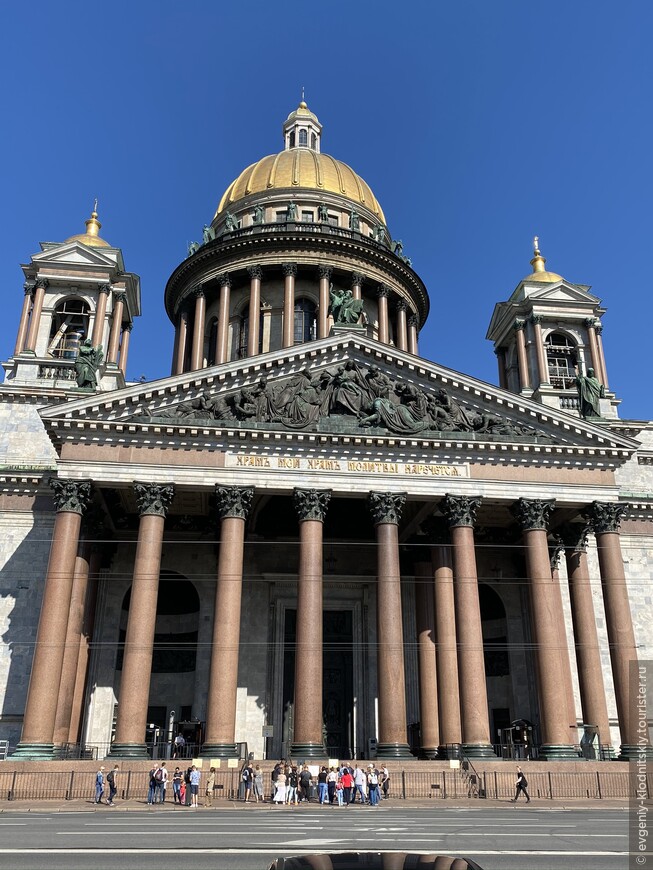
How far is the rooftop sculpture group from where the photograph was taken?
30.8 m

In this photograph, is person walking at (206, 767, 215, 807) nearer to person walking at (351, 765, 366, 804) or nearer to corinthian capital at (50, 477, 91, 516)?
person walking at (351, 765, 366, 804)

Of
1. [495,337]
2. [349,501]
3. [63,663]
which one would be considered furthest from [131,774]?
[495,337]

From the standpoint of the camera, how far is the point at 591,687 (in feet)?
103

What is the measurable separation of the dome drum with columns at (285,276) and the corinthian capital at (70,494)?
21.7m

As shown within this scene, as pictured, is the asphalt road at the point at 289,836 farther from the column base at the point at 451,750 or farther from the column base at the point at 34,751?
the column base at the point at 451,750

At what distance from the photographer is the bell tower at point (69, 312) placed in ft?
133

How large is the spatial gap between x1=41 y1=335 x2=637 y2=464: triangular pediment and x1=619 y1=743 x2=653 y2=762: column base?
11.2 metres

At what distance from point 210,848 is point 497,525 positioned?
27674mm

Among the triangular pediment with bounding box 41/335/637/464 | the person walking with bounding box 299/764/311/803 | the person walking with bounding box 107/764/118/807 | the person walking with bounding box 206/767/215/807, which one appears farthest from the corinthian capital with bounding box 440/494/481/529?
the person walking with bounding box 107/764/118/807

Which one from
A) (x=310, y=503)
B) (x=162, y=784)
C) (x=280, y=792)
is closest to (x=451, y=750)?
(x=280, y=792)

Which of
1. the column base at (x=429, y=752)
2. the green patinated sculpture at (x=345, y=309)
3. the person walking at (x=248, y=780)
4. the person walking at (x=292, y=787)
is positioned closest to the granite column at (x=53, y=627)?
the person walking at (x=248, y=780)

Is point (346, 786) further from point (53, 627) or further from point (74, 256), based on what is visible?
point (74, 256)

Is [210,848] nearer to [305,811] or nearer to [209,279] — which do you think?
[305,811]

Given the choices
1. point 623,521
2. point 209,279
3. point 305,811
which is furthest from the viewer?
point 209,279
